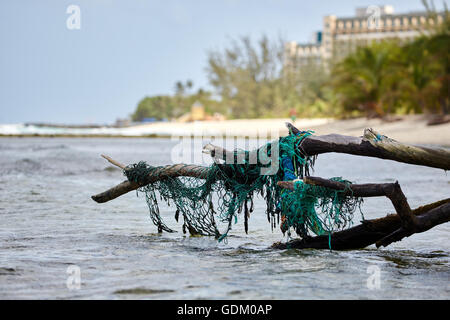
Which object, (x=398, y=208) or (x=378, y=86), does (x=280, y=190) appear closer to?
(x=398, y=208)

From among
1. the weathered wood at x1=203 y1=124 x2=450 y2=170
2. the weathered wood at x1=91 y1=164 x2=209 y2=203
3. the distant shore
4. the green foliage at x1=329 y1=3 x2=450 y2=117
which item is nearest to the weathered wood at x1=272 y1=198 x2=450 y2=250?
the weathered wood at x1=203 y1=124 x2=450 y2=170

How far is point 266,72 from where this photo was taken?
5791 cm

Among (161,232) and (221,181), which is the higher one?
(221,181)

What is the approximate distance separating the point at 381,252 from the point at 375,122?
23663 millimetres

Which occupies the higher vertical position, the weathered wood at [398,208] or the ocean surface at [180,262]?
the weathered wood at [398,208]

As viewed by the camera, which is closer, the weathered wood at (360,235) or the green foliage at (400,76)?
the weathered wood at (360,235)

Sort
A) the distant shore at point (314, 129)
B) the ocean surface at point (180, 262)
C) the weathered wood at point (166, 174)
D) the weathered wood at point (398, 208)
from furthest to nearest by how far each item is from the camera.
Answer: the distant shore at point (314, 129), the weathered wood at point (166, 174), the weathered wood at point (398, 208), the ocean surface at point (180, 262)

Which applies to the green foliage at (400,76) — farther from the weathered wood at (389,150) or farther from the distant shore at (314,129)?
the weathered wood at (389,150)

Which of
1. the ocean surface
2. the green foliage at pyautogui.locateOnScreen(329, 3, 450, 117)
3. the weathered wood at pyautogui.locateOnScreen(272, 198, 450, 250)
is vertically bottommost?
the ocean surface

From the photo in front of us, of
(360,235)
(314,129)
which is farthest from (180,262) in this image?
(314,129)

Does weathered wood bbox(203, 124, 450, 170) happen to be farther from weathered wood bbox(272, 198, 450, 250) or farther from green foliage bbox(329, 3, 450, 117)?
green foliage bbox(329, 3, 450, 117)

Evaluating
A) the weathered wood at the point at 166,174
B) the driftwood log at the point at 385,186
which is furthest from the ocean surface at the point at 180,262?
the weathered wood at the point at 166,174
